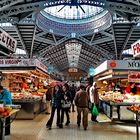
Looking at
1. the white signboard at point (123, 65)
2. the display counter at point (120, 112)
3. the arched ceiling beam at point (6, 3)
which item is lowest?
the display counter at point (120, 112)

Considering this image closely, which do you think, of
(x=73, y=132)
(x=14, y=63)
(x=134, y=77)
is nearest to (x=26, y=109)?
(x=14, y=63)

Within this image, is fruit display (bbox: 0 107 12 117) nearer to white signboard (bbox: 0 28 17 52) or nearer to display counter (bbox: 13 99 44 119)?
white signboard (bbox: 0 28 17 52)

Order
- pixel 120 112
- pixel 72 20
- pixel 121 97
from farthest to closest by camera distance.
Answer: pixel 72 20
pixel 121 97
pixel 120 112

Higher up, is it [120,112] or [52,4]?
[52,4]

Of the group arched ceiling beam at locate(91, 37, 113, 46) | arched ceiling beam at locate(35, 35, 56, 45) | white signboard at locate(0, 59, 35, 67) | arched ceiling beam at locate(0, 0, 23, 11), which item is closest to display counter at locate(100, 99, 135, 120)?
white signboard at locate(0, 59, 35, 67)

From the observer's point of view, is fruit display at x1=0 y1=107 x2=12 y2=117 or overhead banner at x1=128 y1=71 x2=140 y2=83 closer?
fruit display at x1=0 y1=107 x2=12 y2=117

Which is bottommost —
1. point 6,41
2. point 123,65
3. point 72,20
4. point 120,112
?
point 120,112

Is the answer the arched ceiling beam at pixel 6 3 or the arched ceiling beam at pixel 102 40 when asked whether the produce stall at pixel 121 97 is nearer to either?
the arched ceiling beam at pixel 6 3

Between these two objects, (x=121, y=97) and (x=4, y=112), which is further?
(x=121, y=97)

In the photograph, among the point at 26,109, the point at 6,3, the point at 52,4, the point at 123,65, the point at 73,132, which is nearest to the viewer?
the point at 73,132

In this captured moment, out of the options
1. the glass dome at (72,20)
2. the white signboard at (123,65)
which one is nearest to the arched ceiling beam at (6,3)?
the white signboard at (123,65)

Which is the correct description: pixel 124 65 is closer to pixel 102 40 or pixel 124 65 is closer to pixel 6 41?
pixel 6 41

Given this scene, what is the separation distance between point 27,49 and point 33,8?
2030 cm

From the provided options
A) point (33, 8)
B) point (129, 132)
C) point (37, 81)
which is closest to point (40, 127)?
point (129, 132)
